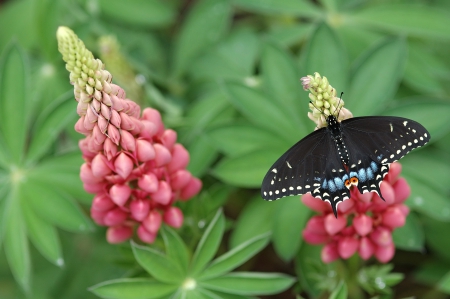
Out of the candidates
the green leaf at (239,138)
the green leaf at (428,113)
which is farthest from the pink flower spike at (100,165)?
the green leaf at (428,113)

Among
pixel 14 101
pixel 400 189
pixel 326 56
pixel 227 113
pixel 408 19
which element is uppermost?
pixel 408 19

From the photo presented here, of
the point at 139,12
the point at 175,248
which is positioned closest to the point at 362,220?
the point at 175,248

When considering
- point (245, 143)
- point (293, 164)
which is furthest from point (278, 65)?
point (293, 164)

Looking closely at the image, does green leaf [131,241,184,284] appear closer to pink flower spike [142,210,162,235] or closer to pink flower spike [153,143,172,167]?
pink flower spike [142,210,162,235]

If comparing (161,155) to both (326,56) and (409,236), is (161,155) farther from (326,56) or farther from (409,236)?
(409,236)

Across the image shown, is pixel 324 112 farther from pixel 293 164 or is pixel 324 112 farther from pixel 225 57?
pixel 225 57

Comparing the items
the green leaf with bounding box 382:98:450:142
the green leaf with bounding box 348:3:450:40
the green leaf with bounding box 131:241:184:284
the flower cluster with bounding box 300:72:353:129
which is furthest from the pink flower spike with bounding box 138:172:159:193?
the green leaf with bounding box 348:3:450:40

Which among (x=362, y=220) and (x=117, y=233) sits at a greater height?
(x=117, y=233)
